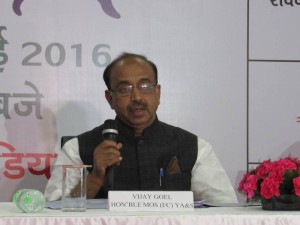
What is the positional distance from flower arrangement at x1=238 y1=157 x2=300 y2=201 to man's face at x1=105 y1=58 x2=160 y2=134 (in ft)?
2.49

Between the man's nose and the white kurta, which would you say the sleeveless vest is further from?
the man's nose

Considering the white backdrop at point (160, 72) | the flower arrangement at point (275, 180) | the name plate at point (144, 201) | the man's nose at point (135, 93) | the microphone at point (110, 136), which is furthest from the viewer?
the white backdrop at point (160, 72)

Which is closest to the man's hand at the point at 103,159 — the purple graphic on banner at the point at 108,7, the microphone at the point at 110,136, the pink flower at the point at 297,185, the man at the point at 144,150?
the microphone at the point at 110,136

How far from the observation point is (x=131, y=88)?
237 cm

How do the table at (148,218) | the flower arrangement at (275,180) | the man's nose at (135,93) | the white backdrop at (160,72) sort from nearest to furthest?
the table at (148,218) → the flower arrangement at (275,180) → the man's nose at (135,93) → the white backdrop at (160,72)

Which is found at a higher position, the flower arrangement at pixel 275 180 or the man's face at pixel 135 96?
the man's face at pixel 135 96

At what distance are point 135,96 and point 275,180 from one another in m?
0.85

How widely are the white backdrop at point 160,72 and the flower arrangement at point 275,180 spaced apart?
4.21ft

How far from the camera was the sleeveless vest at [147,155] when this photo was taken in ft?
7.85

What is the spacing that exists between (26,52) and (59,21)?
0.22m

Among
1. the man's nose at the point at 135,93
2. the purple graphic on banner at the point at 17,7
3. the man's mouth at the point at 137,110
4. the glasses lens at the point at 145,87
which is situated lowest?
the man's mouth at the point at 137,110

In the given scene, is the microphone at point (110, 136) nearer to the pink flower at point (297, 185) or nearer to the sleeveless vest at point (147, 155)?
the sleeveless vest at point (147, 155)

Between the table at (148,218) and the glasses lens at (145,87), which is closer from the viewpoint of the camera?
the table at (148,218)

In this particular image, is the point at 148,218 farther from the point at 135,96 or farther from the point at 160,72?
the point at 160,72
